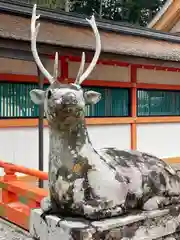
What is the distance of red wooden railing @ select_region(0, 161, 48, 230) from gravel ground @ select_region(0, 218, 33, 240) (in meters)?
0.07

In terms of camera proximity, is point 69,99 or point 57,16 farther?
point 57,16

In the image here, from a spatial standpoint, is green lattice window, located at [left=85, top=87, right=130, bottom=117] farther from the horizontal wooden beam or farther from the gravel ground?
the gravel ground

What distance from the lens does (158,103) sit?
9438mm

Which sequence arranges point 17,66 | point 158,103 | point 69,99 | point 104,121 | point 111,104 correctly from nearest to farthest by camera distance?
point 69,99 → point 17,66 → point 104,121 → point 111,104 → point 158,103

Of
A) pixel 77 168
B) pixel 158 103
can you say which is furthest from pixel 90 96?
pixel 158 103

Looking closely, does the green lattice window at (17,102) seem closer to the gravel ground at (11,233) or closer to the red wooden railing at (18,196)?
the red wooden railing at (18,196)

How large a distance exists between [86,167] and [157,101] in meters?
7.02

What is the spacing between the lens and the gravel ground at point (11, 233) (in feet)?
14.8

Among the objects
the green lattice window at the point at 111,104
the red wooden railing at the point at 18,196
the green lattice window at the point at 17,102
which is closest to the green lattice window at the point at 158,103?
the green lattice window at the point at 111,104

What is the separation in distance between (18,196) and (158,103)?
17.4 ft

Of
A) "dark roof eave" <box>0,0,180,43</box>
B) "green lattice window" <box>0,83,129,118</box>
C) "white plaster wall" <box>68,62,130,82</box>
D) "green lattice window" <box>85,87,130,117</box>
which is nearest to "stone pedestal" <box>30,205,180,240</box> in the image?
"green lattice window" <box>0,83,129,118</box>

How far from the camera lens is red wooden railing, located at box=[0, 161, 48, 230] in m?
4.54

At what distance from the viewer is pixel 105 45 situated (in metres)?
6.83

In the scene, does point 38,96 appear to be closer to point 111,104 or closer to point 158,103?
point 111,104
